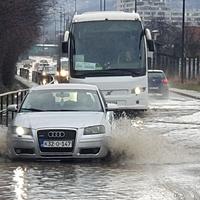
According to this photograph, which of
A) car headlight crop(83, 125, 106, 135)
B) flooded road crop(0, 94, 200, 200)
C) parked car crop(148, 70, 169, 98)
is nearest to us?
flooded road crop(0, 94, 200, 200)

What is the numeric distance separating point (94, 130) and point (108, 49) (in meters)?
11.6

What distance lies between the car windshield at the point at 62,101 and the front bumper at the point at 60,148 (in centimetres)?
131

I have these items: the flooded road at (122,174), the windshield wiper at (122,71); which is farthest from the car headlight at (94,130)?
the windshield wiper at (122,71)

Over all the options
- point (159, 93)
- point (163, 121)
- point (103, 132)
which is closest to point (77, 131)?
point (103, 132)

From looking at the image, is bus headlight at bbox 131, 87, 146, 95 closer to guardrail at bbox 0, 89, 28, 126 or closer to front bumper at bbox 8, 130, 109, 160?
guardrail at bbox 0, 89, 28, 126

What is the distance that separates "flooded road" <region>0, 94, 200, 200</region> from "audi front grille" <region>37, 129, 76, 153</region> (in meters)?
0.31

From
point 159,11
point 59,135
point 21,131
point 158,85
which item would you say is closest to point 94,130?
point 59,135

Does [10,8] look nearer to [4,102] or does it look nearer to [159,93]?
[4,102]

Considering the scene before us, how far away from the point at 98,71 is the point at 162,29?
199 feet

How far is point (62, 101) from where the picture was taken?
14.4 metres

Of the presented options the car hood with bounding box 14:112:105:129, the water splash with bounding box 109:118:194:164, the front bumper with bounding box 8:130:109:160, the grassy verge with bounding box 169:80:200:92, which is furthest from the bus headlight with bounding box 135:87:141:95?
the grassy verge with bounding box 169:80:200:92

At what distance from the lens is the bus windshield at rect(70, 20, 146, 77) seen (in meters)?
24.0

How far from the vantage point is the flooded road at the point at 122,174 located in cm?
991

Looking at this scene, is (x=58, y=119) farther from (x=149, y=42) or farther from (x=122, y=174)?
(x=149, y=42)
